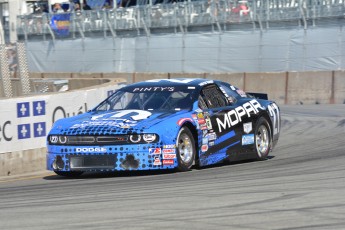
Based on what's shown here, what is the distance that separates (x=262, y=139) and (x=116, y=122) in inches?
110

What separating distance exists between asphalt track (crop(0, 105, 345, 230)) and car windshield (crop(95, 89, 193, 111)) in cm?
95

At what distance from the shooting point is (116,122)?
1073 cm

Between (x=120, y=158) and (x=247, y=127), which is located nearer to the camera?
(x=120, y=158)

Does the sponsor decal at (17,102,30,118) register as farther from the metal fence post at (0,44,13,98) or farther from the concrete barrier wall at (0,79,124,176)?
the metal fence post at (0,44,13,98)

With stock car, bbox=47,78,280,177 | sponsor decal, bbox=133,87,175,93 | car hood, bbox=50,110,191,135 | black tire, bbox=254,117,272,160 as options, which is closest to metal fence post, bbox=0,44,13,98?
stock car, bbox=47,78,280,177

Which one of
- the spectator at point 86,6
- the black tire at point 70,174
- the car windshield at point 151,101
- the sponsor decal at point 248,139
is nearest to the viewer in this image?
the black tire at point 70,174

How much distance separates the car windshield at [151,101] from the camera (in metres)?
11.5

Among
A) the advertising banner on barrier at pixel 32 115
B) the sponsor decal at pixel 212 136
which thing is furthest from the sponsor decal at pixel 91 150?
the advertising banner on barrier at pixel 32 115

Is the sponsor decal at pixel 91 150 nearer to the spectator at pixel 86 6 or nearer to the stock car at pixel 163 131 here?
the stock car at pixel 163 131

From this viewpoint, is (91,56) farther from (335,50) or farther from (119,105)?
(119,105)

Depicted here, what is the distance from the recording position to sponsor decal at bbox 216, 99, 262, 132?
11740 mm

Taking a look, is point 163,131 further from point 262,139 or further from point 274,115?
point 274,115

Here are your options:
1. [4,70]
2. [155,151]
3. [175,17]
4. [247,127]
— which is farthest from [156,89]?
[175,17]

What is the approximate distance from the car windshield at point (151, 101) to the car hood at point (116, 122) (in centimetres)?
31
